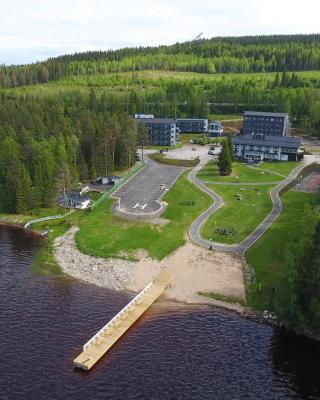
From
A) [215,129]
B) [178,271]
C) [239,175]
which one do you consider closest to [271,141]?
[239,175]

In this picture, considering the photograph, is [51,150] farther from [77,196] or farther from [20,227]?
[20,227]

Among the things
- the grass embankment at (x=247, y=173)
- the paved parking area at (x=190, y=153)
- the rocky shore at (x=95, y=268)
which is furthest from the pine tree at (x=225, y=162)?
the rocky shore at (x=95, y=268)

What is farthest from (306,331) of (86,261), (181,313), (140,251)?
(86,261)

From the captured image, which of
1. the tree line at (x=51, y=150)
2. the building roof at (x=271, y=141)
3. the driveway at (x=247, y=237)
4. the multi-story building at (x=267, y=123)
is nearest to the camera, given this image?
the driveway at (x=247, y=237)

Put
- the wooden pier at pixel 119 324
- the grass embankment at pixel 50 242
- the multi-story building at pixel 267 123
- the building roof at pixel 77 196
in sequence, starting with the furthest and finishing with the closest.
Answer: the multi-story building at pixel 267 123 → the building roof at pixel 77 196 → the grass embankment at pixel 50 242 → the wooden pier at pixel 119 324

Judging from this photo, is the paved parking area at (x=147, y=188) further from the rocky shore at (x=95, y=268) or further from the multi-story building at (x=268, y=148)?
the multi-story building at (x=268, y=148)
